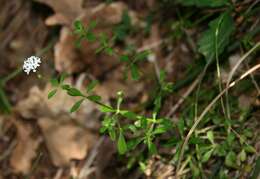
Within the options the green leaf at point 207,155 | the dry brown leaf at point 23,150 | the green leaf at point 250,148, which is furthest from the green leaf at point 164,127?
the dry brown leaf at point 23,150

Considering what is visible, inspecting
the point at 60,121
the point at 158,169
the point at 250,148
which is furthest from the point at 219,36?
the point at 60,121

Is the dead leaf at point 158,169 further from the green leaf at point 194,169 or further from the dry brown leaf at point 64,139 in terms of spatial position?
the dry brown leaf at point 64,139

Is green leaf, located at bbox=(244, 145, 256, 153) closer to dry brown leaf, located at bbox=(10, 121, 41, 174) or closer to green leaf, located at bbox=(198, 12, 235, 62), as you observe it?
green leaf, located at bbox=(198, 12, 235, 62)

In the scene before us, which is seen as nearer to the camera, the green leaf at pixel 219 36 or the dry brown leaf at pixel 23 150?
the green leaf at pixel 219 36

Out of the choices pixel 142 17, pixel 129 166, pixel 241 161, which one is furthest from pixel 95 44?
pixel 241 161

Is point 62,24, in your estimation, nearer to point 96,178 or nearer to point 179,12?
point 179,12

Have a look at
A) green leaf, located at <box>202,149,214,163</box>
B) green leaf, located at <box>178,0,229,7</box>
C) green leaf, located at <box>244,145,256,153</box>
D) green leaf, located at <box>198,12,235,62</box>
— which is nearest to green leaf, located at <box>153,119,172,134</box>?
green leaf, located at <box>202,149,214,163</box>
